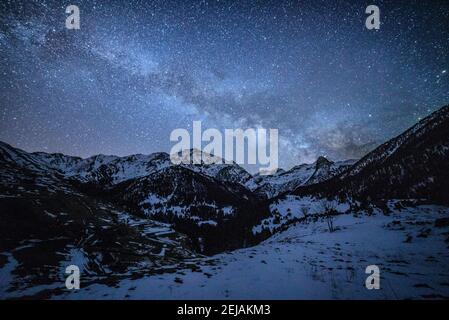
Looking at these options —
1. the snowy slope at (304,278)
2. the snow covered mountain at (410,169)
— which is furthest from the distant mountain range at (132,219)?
the snowy slope at (304,278)

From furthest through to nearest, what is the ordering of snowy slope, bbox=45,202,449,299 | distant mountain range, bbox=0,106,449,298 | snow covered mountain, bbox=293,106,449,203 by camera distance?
snow covered mountain, bbox=293,106,449,203 → distant mountain range, bbox=0,106,449,298 → snowy slope, bbox=45,202,449,299

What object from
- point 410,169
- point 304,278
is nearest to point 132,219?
point 304,278

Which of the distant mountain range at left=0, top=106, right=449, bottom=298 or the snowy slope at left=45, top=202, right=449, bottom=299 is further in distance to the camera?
the distant mountain range at left=0, top=106, right=449, bottom=298

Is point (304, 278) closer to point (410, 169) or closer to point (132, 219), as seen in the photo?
point (132, 219)

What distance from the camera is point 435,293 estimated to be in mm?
10398

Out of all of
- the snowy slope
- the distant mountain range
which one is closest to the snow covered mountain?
the distant mountain range

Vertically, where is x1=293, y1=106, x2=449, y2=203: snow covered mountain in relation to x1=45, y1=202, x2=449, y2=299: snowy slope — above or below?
above

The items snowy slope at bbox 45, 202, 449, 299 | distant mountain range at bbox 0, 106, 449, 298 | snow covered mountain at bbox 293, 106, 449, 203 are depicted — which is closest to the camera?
snowy slope at bbox 45, 202, 449, 299

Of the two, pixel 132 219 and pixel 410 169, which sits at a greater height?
pixel 410 169

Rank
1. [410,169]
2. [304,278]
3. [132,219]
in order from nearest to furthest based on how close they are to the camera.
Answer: [304,278] < [132,219] < [410,169]

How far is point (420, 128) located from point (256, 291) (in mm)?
215944

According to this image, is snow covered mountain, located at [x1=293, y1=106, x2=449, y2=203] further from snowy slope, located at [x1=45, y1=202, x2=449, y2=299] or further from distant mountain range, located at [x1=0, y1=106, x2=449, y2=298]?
snowy slope, located at [x1=45, y1=202, x2=449, y2=299]
